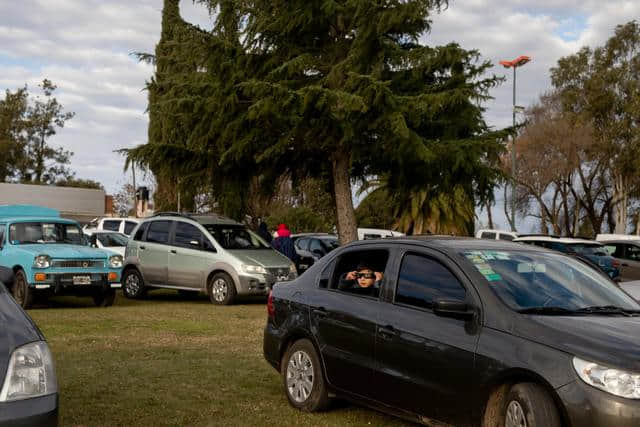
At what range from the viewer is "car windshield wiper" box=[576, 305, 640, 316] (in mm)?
5926

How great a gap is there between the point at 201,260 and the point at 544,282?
42.7 feet

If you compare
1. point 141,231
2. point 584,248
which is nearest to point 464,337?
point 141,231

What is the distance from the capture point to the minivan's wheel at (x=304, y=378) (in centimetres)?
721

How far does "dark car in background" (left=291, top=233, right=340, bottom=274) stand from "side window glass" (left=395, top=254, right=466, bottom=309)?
723 inches

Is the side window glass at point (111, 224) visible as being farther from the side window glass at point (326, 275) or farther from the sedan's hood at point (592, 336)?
the sedan's hood at point (592, 336)

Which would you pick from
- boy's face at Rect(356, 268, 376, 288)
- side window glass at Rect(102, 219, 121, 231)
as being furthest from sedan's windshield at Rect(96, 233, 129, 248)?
boy's face at Rect(356, 268, 376, 288)

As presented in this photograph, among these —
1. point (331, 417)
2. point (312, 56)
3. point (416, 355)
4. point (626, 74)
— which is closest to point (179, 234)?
point (312, 56)

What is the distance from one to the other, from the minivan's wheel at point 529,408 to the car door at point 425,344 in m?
0.34

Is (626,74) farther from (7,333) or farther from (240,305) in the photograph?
(7,333)

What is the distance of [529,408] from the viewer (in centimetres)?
521

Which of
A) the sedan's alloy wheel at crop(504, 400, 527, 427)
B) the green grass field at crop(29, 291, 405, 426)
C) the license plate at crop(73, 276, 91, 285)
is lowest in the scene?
the green grass field at crop(29, 291, 405, 426)

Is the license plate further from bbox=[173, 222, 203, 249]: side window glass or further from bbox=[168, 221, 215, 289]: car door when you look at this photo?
bbox=[173, 222, 203, 249]: side window glass

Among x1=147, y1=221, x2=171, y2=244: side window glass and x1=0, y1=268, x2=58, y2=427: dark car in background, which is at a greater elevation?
x1=147, y1=221, x2=171, y2=244: side window glass

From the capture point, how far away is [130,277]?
2000 cm
